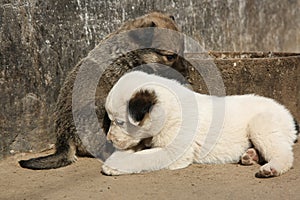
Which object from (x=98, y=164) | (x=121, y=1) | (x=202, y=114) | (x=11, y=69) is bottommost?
(x=98, y=164)

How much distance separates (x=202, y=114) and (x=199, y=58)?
1265 millimetres

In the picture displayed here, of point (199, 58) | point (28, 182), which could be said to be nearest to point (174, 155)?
point (28, 182)

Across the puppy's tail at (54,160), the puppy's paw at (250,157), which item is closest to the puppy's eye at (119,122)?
the puppy's tail at (54,160)

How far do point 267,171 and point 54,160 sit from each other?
5.99ft

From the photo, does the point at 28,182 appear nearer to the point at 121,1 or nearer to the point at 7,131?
the point at 7,131

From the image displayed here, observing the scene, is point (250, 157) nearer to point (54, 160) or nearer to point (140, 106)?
point (140, 106)

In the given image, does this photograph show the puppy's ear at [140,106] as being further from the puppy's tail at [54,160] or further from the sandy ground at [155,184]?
the puppy's tail at [54,160]

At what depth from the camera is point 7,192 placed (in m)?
3.99

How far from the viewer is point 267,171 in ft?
13.1

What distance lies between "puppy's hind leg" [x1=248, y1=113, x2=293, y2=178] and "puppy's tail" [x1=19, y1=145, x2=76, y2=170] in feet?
5.25

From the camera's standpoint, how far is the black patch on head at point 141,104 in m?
4.05

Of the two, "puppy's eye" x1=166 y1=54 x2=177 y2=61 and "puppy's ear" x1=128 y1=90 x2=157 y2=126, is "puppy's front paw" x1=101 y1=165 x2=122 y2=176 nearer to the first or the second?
"puppy's ear" x1=128 y1=90 x2=157 y2=126

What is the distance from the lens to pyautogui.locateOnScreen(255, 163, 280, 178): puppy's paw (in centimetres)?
401

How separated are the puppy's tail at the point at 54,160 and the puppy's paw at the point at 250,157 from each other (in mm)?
1512
